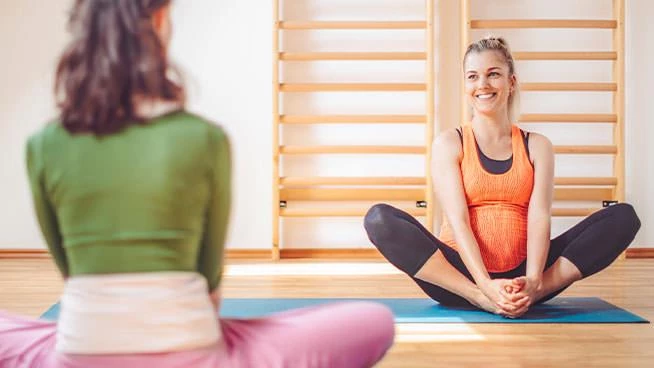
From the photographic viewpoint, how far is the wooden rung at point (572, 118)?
4793mm

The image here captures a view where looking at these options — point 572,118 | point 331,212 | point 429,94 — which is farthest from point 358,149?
point 572,118

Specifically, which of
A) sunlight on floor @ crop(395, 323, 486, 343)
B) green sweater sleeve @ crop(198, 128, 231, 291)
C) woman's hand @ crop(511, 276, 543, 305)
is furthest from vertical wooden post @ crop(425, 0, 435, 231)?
green sweater sleeve @ crop(198, 128, 231, 291)

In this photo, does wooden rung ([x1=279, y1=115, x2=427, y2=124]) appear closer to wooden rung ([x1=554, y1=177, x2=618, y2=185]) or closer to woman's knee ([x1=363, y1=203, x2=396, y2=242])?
wooden rung ([x1=554, y1=177, x2=618, y2=185])

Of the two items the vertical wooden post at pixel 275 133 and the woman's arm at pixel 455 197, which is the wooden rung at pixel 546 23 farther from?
the woman's arm at pixel 455 197

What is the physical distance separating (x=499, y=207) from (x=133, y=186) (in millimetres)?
1941

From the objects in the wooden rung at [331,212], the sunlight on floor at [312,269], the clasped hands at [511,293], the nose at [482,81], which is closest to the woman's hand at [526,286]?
the clasped hands at [511,293]

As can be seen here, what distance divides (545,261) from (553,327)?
27 cm

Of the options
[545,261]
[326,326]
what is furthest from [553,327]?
[326,326]

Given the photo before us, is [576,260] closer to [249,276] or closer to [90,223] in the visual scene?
[249,276]

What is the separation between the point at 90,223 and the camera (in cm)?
133

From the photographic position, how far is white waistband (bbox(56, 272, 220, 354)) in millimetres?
1339

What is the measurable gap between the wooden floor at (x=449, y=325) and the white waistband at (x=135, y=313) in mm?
1049

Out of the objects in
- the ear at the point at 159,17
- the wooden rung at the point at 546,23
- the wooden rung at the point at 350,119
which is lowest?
the wooden rung at the point at 350,119

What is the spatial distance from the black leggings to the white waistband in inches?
65.7
